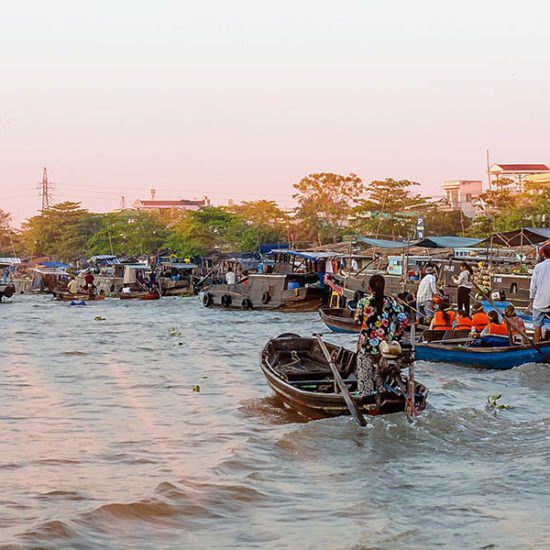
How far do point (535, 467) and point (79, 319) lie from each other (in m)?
24.5

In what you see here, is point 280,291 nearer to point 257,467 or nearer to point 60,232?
point 257,467

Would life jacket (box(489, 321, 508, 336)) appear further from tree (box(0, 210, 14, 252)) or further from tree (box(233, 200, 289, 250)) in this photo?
tree (box(0, 210, 14, 252))

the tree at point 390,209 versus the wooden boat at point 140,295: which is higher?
the tree at point 390,209

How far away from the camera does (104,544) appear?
6840 millimetres

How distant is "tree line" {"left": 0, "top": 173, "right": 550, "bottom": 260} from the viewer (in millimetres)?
49906

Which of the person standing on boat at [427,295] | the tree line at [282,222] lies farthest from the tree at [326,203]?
the person standing on boat at [427,295]

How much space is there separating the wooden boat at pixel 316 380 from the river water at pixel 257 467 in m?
0.20

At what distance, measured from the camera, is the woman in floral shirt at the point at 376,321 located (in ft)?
31.6

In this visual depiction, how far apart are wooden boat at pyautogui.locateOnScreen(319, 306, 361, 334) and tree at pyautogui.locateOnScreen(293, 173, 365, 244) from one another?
111 feet

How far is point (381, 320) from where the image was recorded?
31.8 feet

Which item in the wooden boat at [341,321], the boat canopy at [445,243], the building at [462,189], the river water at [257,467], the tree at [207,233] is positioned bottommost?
the river water at [257,467]

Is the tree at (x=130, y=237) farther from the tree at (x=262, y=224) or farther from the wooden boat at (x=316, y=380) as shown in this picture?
the wooden boat at (x=316, y=380)

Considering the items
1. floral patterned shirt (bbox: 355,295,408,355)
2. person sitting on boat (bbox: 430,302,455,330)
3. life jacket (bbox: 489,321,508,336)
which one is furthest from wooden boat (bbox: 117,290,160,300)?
floral patterned shirt (bbox: 355,295,408,355)

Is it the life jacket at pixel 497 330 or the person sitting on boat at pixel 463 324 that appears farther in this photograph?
the person sitting on boat at pixel 463 324
